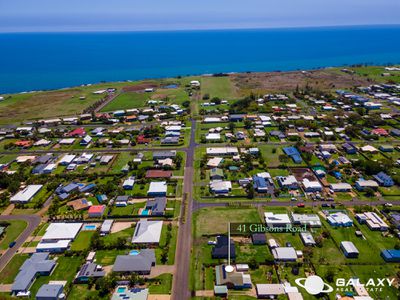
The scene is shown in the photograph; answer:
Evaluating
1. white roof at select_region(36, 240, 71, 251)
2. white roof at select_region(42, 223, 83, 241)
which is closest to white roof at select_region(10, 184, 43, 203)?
white roof at select_region(42, 223, 83, 241)

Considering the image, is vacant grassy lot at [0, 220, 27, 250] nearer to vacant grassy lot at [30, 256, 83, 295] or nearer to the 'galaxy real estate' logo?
vacant grassy lot at [30, 256, 83, 295]

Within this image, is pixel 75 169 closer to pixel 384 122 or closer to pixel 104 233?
pixel 104 233

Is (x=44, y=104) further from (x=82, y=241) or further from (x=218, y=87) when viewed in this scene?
(x=82, y=241)

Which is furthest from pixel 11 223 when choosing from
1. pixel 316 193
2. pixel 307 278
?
pixel 316 193

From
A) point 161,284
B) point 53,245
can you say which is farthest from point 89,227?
point 161,284

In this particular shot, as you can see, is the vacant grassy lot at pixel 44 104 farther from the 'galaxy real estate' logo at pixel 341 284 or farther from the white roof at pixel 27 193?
the 'galaxy real estate' logo at pixel 341 284

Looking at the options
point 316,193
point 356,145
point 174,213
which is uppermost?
point 356,145
